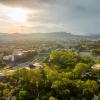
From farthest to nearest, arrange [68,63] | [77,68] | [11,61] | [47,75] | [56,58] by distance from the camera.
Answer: [11,61] < [56,58] < [68,63] < [77,68] < [47,75]

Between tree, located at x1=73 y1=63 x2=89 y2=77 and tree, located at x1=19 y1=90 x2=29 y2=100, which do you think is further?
tree, located at x1=73 y1=63 x2=89 y2=77

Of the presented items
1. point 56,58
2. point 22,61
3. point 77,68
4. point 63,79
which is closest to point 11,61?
point 22,61

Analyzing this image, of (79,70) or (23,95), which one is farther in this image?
(79,70)

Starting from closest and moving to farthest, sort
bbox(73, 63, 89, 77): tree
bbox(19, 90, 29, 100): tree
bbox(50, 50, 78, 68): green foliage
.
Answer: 1. bbox(19, 90, 29, 100): tree
2. bbox(73, 63, 89, 77): tree
3. bbox(50, 50, 78, 68): green foliage

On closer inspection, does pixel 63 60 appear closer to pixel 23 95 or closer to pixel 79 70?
pixel 79 70

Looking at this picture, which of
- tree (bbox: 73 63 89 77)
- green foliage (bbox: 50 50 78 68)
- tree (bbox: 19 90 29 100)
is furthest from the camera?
green foliage (bbox: 50 50 78 68)

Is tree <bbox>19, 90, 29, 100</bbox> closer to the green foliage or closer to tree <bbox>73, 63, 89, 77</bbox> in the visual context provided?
tree <bbox>73, 63, 89, 77</bbox>

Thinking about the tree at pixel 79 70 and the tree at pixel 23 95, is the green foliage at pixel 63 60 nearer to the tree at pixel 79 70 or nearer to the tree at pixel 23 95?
the tree at pixel 79 70

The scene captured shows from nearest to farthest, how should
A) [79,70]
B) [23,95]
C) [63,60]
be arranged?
[23,95] → [79,70] → [63,60]

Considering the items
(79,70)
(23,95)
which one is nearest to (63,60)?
(79,70)

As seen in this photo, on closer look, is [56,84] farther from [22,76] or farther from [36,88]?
[22,76]

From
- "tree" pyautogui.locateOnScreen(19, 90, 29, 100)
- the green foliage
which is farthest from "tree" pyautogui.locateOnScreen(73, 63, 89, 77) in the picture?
"tree" pyautogui.locateOnScreen(19, 90, 29, 100)
